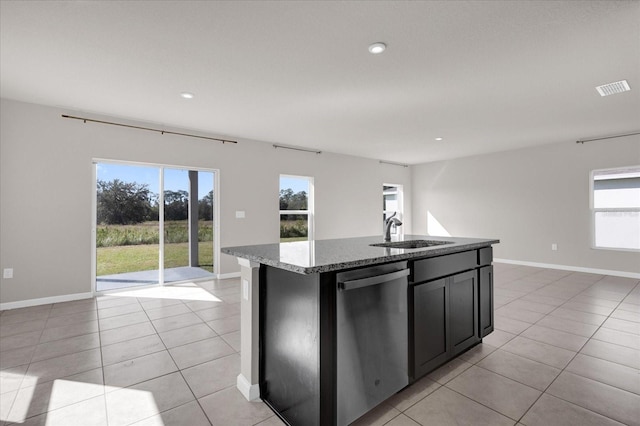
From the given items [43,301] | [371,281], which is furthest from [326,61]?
[43,301]

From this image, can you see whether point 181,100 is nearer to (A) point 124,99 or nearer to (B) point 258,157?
(A) point 124,99

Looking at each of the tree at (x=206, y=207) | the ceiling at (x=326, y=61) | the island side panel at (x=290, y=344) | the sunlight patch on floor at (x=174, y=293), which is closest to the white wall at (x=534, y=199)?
the ceiling at (x=326, y=61)

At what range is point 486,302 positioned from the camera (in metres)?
2.59

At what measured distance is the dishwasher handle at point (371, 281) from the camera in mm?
1471

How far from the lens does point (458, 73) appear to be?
295cm

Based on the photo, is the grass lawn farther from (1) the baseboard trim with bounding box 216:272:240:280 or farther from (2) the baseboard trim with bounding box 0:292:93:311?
(2) the baseboard trim with bounding box 0:292:93:311

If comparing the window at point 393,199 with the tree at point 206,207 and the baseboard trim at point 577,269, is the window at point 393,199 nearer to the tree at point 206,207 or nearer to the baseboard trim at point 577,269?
the baseboard trim at point 577,269

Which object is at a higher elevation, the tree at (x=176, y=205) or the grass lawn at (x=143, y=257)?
the tree at (x=176, y=205)

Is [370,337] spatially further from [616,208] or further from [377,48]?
[616,208]

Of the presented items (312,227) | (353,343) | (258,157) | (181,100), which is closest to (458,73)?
(353,343)

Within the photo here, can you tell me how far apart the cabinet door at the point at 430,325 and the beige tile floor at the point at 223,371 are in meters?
0.16

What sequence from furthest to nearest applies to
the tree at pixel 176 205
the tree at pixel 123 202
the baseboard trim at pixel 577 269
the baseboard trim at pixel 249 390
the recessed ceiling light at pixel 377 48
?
1. the baseboard trim at pixel 577 269
2. the tree at pixel 176 205
3. the tree at pixel 123 202
4. the recessed ceiling light at pixel 377 48
5. the baseboard trim at pixel 249 390

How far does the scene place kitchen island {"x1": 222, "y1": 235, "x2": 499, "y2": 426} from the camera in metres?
1.44

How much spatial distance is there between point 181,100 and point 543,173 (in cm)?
686
